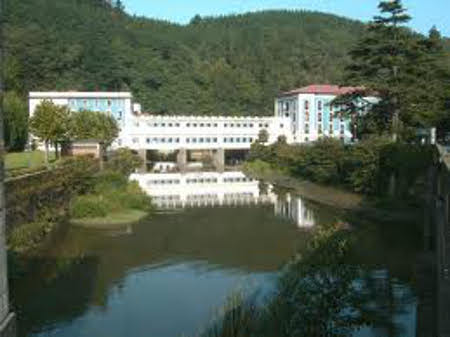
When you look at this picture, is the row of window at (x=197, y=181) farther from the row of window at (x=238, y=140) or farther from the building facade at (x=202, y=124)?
the row of window at (x=238, y=140)

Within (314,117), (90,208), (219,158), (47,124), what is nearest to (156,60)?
(219,158)

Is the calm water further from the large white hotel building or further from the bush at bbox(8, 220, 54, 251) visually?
the large white hotel building

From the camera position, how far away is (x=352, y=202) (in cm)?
3139

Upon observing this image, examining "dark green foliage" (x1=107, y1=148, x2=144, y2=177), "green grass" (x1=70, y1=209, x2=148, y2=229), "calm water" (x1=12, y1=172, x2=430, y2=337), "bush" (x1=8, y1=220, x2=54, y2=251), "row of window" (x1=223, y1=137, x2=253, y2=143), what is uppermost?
"row of window" (x1=223, y1=137, x2=253, y2=143)

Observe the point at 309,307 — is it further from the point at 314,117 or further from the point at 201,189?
the point at 314,117

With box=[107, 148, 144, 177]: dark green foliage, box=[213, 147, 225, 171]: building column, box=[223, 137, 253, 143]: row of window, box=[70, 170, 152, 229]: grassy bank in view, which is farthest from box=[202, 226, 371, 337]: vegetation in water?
box=[223, 137, 253, 143]: row of window

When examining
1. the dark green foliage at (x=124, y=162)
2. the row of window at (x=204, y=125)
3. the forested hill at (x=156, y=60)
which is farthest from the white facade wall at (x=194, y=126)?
the forested hill at (x=156, y=60)

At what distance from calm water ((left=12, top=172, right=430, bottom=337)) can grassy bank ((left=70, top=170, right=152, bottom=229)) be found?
33.0 inches

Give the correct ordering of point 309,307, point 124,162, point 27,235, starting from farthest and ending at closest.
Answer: point 124,162, point 27,235, point 309,307

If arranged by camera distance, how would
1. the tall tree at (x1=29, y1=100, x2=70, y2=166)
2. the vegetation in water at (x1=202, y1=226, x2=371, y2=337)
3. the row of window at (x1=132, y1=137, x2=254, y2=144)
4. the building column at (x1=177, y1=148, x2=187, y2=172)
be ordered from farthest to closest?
the row of window at (x1=132, y1=137, x2=254, y2=144) → the building column at (x1=177, y1=148, x2=187, y2=172) → the tall tree at (x1=29, y1=100, x2=70, y2=166) → the vegetation in water at (x1=202, y1=226, x2=371, y2=337)

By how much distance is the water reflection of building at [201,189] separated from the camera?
36781 millimetres

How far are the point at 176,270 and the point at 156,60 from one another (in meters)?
75.1

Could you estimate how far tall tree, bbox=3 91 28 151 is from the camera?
45.4 meters

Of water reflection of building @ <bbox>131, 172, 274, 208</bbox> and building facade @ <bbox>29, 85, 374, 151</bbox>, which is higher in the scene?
building facade @ <bbox>29, 85, 374, 151</bbox>
